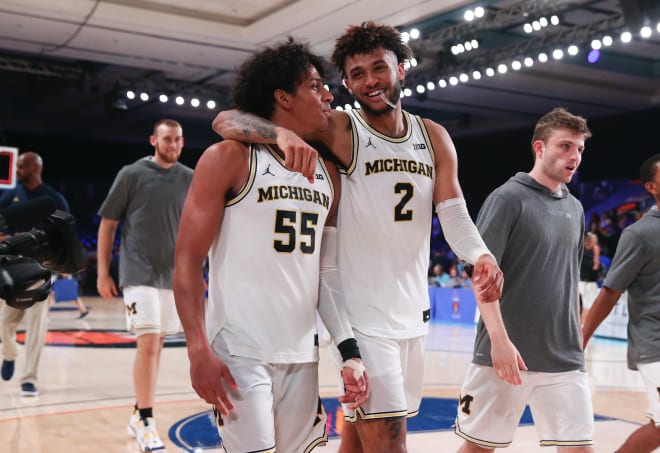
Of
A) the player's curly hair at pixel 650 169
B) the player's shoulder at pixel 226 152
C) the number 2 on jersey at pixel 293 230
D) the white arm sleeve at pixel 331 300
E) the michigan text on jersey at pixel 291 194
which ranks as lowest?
the white arm sleeve at pixel 331 300

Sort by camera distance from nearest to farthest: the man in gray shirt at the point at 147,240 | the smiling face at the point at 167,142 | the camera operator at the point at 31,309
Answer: the man in gray shirt at the point at 147,240 → the smiling face at the point at 167,142 → the camera operator at the point at 31,309

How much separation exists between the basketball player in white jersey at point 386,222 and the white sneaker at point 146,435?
7.48 feet

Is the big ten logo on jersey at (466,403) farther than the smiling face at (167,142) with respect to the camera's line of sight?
No

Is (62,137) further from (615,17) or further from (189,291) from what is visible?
(189,291)

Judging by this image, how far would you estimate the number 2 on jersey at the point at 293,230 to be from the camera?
2.71 metres

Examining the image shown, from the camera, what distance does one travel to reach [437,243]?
22453mm

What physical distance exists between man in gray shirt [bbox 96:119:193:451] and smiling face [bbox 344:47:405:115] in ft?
7.94

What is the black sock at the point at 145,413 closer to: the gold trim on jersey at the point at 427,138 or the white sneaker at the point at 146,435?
the white sneaker at the point at 146,435

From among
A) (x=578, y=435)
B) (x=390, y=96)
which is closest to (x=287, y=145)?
(x=390, y=96)

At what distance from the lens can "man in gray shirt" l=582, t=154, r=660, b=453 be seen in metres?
4.21

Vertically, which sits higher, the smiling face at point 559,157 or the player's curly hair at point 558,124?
the player's curly hair at point 558,124

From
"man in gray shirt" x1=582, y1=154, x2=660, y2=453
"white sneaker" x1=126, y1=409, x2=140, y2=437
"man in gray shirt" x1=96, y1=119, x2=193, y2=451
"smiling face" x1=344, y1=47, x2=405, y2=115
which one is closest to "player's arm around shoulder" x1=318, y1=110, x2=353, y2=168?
"smiling face" x1=344, y1=47, x2=405, y2=115

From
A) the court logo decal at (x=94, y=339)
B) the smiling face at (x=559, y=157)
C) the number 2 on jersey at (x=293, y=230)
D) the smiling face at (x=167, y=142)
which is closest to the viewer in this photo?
the number 2 on jersey at (x=293, y=230)

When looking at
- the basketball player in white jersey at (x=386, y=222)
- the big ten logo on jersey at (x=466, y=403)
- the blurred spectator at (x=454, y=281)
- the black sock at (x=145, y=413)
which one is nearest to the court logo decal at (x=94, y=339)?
the black sock at (x=145, y=413)
